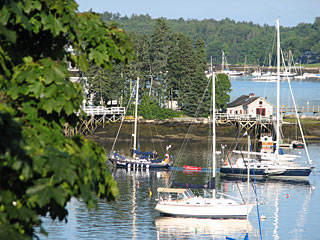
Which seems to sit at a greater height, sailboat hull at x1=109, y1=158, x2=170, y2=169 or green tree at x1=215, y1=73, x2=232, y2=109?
green tree at x1=215, y1=73, x2=232, y2=109

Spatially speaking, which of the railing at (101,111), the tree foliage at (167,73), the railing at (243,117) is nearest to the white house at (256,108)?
the railing at (243,117)

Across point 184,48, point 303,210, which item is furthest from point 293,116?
point 303,210

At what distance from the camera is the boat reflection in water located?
39.9 metres

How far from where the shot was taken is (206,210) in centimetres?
4306

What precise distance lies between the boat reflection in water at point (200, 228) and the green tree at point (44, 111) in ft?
95.2

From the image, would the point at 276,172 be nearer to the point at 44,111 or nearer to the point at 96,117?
the point at 96,117

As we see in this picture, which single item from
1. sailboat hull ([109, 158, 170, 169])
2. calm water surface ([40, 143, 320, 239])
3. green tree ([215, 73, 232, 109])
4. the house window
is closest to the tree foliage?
green tree ([215, 73, 232, 109])

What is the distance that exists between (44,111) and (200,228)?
105ft

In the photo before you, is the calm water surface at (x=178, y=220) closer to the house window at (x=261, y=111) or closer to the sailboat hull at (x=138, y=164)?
the sailboat hull at (x=138, y=164)

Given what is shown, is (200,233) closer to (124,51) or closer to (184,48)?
(124,51)

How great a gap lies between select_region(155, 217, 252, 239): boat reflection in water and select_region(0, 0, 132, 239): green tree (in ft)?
95.2

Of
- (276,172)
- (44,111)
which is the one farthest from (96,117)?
(44,111)

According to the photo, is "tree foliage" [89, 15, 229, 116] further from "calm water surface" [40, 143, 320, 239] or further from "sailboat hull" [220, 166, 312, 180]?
"calm water surface" [40, 143, 320, 239]

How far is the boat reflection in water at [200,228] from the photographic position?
131ft
